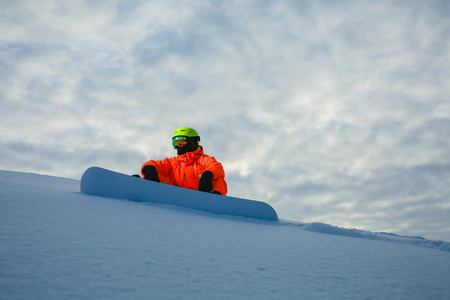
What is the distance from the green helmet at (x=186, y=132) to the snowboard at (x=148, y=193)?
116cm

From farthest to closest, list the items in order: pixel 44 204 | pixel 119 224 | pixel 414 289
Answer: pixel 44 204 → pixel 119 224 → pixel 414 289

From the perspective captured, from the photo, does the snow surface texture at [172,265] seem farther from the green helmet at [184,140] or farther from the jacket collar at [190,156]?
the green helmet at [184,140]

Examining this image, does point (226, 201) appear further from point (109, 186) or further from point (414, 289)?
point (414, 289)

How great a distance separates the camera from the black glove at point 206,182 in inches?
136

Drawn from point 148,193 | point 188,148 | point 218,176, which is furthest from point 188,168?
point 148,193

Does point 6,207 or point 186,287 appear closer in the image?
point 186,287

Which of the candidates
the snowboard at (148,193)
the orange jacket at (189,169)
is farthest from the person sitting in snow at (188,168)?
the snowboard at (148,193)

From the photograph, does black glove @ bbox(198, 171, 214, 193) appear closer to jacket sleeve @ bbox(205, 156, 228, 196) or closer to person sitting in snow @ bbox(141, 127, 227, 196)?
person sitting in snow @ bbox(141, 127, 227, 196)

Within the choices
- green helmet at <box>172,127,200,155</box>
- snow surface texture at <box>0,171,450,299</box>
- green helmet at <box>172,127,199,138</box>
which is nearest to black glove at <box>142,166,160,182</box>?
green helmet at <box>172,127,200,155</box>

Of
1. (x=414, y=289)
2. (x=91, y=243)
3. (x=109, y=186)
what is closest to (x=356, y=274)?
(x=414, y=289)

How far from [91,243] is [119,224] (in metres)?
0.45

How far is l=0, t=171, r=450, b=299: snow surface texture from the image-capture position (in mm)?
874

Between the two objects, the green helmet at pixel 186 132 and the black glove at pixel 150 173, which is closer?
the black glove at pixel 150 173

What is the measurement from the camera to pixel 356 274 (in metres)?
1.30
